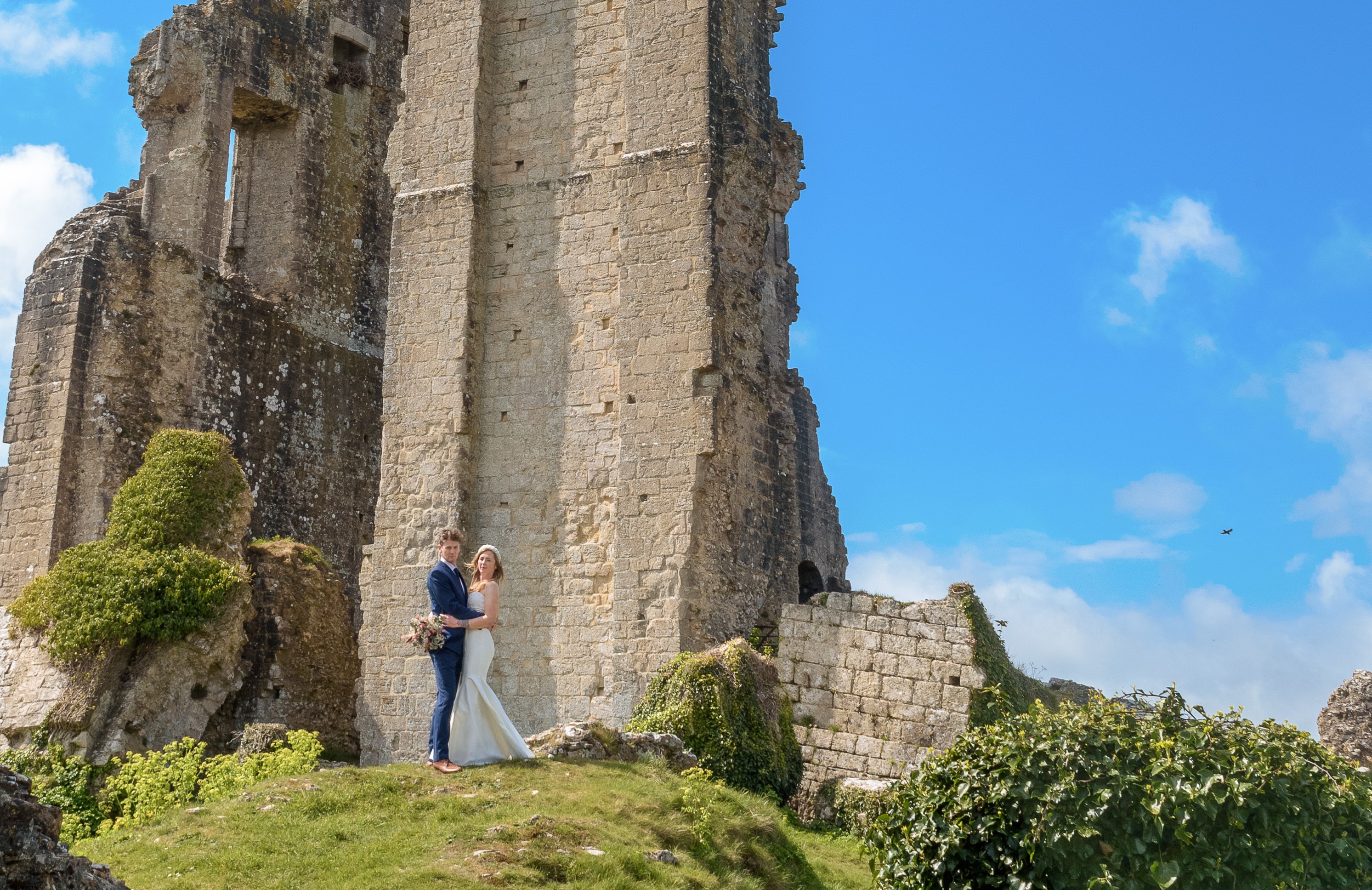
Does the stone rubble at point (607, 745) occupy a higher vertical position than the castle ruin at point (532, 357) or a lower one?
lower

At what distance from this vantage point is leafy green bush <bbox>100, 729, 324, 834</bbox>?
10.3 meters

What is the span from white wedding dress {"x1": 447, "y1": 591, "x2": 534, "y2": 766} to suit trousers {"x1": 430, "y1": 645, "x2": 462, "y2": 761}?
0.04m

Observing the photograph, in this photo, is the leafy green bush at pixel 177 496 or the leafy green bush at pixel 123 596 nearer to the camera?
the leafy green bush at pixel 123 596

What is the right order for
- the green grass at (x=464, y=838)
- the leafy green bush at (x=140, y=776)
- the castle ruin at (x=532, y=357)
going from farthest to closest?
the castle ruin at (x=532, y=357) < the leafy green bush at (x=140, y=776) < the green grass at (x=464, y=838)

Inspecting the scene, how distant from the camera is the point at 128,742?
13.4 metres

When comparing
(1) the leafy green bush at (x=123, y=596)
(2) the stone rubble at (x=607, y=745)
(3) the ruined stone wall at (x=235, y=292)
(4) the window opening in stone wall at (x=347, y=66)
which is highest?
(4) the window opening in stone wall at (x=347, y=66)

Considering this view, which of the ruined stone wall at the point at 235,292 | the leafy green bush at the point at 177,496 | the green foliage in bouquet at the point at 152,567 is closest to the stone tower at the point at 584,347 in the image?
the green foliage in bouquet at the point at 152,567

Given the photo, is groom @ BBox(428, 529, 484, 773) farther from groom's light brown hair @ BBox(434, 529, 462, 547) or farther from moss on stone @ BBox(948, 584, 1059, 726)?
moss on stone @ BBox(948, 584, 1059, 726)

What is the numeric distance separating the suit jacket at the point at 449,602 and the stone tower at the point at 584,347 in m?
3.77

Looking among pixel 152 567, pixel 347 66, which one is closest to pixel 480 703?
pixel 152 567

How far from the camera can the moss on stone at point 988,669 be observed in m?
12.0

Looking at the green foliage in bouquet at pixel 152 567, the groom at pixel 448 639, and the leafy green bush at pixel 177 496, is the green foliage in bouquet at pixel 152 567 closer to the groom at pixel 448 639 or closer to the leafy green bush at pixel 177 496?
the leafy green bush at pixel 177 496

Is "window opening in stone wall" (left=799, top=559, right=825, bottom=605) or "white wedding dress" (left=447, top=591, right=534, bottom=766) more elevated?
"window opening in stone wall" (left=799, top=559, right=825, bottom=605)

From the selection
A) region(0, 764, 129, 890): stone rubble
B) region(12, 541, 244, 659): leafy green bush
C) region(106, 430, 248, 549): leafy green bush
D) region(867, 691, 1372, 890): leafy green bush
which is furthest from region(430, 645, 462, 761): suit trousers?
region(106, 430, 248, 549): leafy green bush
